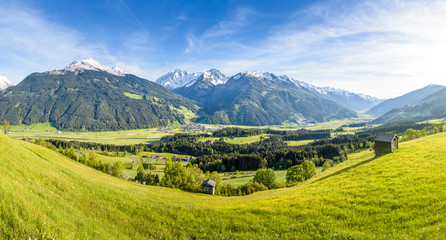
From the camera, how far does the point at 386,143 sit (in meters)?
47.7

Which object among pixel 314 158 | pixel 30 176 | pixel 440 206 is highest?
pixel 30 176

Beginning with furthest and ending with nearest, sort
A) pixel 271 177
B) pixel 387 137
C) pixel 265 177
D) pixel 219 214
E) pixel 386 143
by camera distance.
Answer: pixel 271 177 < pixel 265 177 < pixel 386 143 < pixel 387 137 < pixel 219 214

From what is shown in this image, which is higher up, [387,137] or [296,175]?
[387,137]

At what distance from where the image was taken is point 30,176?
1741 cm

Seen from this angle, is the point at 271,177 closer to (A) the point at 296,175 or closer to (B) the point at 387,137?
(A) the point at 296,175

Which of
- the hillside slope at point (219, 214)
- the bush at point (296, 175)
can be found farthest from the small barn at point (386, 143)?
the bush at point (296, 175)

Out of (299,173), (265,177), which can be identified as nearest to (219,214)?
(265,177)

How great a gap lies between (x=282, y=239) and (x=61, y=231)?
1514cm

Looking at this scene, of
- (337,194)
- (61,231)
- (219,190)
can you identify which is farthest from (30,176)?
(219,190)

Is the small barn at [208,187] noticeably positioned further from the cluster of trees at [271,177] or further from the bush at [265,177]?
the bush at [265,177]

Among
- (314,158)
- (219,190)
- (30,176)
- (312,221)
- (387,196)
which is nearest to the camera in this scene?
(30,176)

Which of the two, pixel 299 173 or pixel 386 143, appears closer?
pixel 386 143

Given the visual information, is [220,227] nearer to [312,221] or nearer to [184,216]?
[184,216]

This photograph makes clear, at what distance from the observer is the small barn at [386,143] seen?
4677cm
